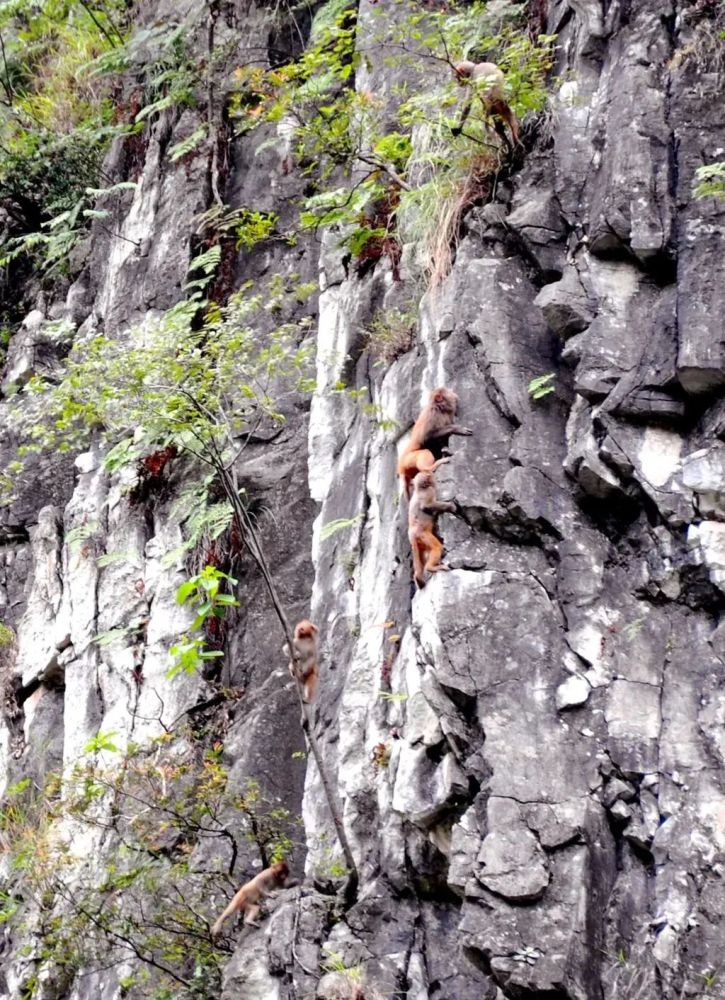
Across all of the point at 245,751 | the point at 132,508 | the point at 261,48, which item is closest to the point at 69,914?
the point at 245,751

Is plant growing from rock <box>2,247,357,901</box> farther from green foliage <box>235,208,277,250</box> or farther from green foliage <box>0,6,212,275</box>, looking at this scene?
green foliage <box>0,6,212,275</box>

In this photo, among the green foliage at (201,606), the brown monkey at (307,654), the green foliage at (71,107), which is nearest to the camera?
the green foliage at (201,606)

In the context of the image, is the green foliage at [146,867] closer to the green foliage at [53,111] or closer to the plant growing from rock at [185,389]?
the plant growing from rock at [185,389]

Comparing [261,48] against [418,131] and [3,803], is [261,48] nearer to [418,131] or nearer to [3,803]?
[418,131]

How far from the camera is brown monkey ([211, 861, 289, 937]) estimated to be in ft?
30.1

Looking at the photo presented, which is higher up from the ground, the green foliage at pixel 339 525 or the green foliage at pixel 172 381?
the green foliage at pixel 172 381

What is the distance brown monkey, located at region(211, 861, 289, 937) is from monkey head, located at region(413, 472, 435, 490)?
341 centimetres

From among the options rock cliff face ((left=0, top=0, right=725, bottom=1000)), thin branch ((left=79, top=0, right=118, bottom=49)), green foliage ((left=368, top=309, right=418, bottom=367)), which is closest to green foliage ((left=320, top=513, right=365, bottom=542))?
rock cliff face ((left=0, top=0, right=725, bottom=1000))

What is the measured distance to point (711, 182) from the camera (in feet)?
26.9

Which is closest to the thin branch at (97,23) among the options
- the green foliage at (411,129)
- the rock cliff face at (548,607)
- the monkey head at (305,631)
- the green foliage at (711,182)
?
the green foliage at (411,129)

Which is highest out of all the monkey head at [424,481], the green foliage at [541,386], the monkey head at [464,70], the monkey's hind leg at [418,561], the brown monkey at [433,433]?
A: the monkey head at [464,70]

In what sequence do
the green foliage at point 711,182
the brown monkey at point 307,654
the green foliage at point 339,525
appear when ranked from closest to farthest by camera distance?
the green foliage at point 711,182 < the brown monkey at point 307,654 < the green foliage at point 339,525

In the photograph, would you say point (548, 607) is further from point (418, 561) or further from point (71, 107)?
point (71, 107)

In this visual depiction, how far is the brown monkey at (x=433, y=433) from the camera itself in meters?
8.49
